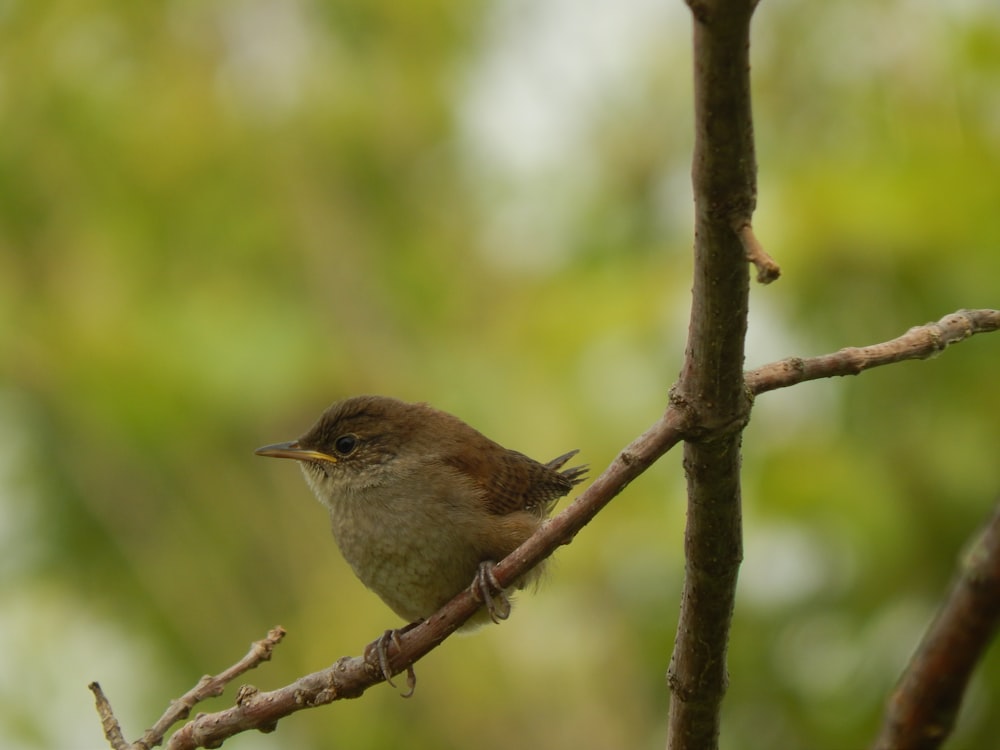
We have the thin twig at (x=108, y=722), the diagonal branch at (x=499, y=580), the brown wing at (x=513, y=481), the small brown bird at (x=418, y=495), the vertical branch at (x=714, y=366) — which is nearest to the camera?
the vertical branch at (x=714, y=366)

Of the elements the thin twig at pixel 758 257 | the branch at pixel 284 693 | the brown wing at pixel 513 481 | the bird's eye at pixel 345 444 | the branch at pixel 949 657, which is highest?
the bird's eye at pixel 345 444

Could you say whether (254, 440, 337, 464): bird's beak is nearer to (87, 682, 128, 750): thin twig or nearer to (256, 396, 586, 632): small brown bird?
(256, 396, 586, 632): small brown bird

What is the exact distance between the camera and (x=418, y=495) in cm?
396

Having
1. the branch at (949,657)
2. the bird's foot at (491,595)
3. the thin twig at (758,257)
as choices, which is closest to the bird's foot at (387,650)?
the bird's foot at (491,595)

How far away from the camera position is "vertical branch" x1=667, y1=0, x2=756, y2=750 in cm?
169

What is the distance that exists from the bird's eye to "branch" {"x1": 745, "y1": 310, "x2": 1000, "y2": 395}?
2367 mm

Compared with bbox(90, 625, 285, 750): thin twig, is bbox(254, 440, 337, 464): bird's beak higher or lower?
higher

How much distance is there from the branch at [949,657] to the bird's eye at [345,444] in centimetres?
278

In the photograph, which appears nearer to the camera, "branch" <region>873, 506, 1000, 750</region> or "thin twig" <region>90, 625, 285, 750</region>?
"branch" <region>873, 506, 1000, 750</region>

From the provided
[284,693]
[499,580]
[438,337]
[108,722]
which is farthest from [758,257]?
[438,337]

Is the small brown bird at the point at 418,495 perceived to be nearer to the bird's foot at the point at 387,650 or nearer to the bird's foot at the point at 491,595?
the bird's foot at the point at 491,595

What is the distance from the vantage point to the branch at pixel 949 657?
1.54 metres

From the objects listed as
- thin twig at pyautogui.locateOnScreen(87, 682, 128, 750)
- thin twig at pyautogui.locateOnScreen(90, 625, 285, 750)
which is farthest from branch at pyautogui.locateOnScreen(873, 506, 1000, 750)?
thin twig at pyautogui.locateOnScreen(87, 682, 128, 750)

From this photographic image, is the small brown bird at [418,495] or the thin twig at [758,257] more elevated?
the small brown bird at [418,495]
